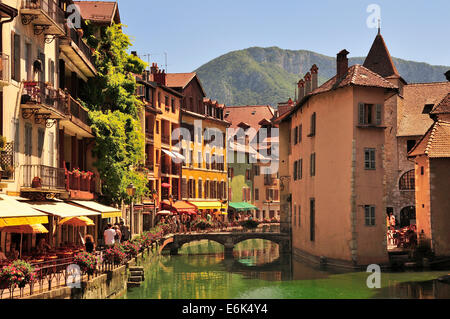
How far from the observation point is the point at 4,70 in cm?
2323

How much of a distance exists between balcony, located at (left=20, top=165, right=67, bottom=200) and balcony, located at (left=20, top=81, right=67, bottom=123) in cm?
215

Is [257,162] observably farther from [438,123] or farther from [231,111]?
[438,123]

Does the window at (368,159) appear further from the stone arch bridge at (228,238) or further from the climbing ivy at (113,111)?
the stone arch bridge at (228,238)

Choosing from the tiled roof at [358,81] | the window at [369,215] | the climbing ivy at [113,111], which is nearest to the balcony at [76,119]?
the climbing ivy at [113,111]

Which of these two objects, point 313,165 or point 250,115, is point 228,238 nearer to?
point 313,165

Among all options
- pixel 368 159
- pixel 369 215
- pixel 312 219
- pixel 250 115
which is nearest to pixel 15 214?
pixel 369 215

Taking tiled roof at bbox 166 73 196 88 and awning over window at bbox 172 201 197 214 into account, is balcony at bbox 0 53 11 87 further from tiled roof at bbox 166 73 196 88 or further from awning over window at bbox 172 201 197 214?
tiled roof at bbox 166 73 196 88

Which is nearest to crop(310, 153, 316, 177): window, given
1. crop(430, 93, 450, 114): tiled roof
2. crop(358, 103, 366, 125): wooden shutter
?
crop(358, 103, 366, 125): wooden shutter

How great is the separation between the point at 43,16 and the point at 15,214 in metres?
10.0

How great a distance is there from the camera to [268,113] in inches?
3814
